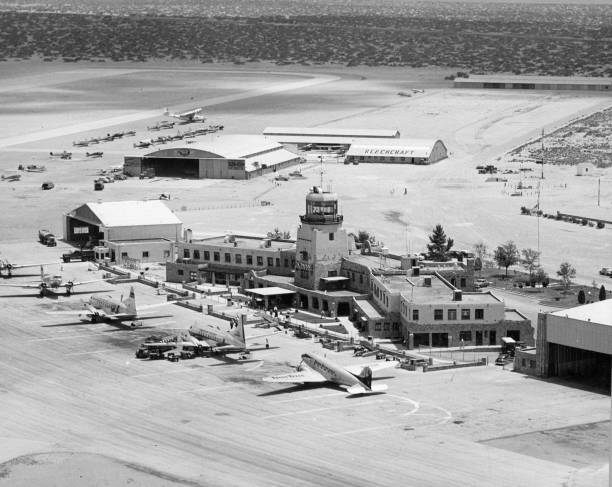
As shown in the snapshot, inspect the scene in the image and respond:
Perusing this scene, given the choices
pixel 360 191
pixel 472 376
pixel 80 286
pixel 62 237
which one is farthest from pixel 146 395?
pixel 360 191

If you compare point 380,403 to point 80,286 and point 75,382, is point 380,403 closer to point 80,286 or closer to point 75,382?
point 75,382

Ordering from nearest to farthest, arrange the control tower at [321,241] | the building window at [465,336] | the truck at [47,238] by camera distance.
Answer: the building window at [465,336] < the control tower at [321,241] < the truck at [47,238]

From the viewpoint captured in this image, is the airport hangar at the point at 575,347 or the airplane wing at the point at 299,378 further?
the airplane wing at the point at 299,378

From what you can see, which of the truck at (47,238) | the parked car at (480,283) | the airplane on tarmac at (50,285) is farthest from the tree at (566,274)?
the truck at (47,238)

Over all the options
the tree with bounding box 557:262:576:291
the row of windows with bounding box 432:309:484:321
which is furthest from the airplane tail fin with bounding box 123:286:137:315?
the tree with bounding box 557:262:576:291

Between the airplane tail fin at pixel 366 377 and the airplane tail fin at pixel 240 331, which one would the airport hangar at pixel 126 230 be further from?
the airplane tail fin at pixel 366 377

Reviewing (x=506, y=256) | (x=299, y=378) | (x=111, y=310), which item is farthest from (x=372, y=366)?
(x=506, y=256)

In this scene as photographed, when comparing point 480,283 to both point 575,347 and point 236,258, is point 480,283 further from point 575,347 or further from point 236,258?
point 575,347
